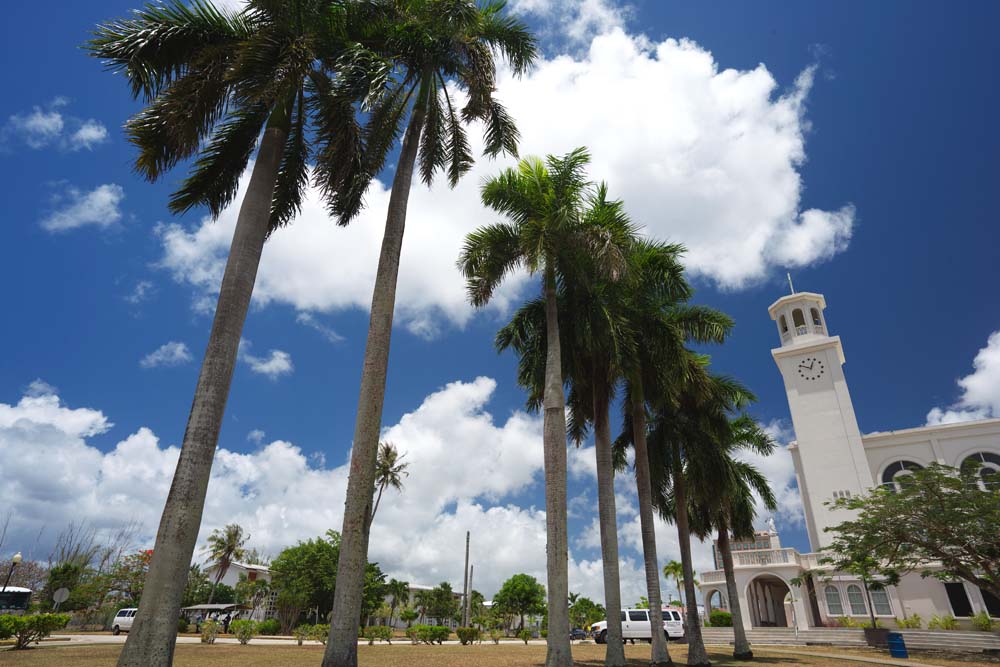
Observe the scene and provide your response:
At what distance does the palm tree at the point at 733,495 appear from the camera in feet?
67.0

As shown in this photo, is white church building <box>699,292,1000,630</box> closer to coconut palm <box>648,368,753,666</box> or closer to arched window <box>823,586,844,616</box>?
arched window <box>823,586,844,616</box>

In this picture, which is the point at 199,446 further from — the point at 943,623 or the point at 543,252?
the point at 943,623

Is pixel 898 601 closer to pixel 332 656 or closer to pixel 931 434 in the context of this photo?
pixel 931 434

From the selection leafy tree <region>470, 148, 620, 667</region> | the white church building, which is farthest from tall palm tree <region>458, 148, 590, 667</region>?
the white church building

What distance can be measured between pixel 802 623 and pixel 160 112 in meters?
40.2

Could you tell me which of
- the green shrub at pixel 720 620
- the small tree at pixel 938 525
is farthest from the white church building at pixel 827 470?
the small tree at pixel 938 525

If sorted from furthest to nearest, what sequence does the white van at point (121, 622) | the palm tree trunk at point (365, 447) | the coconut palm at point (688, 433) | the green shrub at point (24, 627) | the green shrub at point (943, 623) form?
the white van at point (121, 622) < the green shrub at point (943, 623) < the coconut palm at point (688, 433) < the green shrub at point (24, 627) < the palm tree trunk at point (365, 447)

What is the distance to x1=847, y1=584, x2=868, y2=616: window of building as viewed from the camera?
33500 mm

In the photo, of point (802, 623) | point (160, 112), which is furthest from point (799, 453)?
→ point (160, 112)

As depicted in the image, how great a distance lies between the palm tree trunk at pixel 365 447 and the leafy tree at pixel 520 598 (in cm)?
6534

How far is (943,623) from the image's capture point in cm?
3058

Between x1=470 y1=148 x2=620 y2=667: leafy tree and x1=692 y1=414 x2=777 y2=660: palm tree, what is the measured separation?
796 centimetres

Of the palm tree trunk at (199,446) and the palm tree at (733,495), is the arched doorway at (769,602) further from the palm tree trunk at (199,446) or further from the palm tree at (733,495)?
the palm tree trunk at (199,446)

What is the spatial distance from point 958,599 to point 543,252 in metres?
36.8
